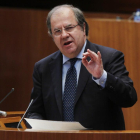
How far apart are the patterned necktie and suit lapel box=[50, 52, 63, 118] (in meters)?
0.02

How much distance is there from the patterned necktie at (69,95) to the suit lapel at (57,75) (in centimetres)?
2

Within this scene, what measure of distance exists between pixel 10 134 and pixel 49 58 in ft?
2.16

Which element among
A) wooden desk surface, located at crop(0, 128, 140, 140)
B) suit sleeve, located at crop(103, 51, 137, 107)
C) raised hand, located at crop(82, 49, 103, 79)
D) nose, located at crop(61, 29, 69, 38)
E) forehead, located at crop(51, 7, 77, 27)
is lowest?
wooden desk surface, located at crop(0, 128, 140, 140)

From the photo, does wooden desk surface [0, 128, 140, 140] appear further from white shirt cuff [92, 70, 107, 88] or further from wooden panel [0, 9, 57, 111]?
wooden panel [0, 9, 57, 111]

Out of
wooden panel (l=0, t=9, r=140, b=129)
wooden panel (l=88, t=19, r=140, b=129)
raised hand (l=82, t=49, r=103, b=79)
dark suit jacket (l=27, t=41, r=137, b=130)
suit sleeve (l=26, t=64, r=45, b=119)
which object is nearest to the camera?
raised hand (l=82, t=49, r=103, b=79)

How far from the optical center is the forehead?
55.1 inches

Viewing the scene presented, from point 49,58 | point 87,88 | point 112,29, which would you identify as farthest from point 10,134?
point 112,29

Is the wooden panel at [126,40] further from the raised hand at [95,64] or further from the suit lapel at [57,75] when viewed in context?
the raised hand at [95,64]

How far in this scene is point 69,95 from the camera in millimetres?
1352

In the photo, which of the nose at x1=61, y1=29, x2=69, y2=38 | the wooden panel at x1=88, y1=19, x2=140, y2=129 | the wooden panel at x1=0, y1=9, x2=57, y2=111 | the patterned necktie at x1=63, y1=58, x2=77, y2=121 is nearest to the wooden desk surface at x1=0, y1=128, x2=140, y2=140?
the patterned necktie at x1=63, y1=58, x2=77, y2=121

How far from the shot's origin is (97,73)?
1.11 meters

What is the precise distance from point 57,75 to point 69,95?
0.13 meters

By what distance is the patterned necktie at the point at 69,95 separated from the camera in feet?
4.38

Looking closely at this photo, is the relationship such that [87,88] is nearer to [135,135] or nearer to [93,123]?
[93,123]
